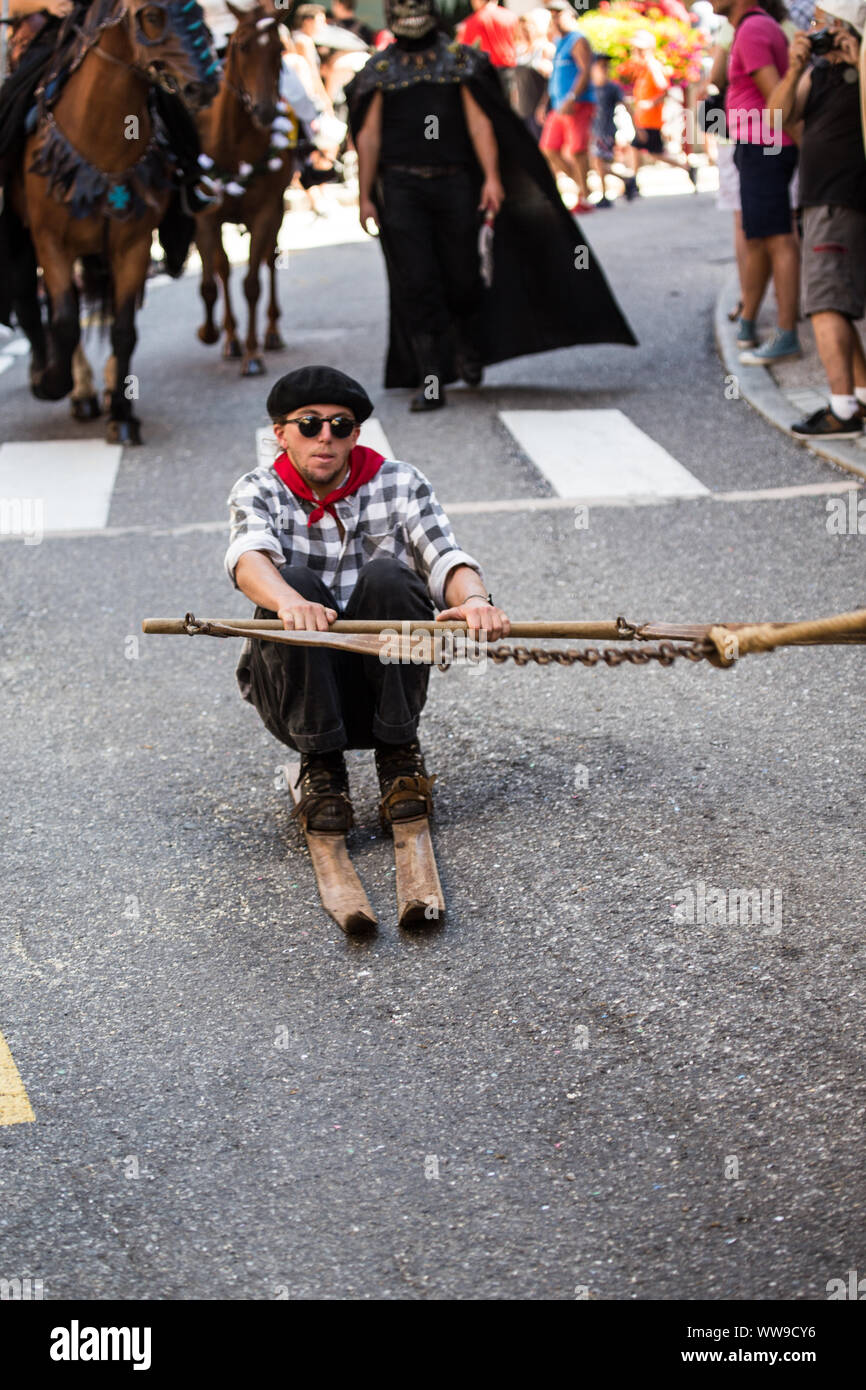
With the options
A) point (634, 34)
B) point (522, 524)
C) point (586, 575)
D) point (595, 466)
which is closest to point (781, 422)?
point (595, 466)

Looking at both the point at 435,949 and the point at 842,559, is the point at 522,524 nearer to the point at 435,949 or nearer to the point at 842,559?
the point at 842,559

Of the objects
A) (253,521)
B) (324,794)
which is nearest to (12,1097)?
(324,794)

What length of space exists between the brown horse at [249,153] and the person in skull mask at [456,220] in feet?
3.71

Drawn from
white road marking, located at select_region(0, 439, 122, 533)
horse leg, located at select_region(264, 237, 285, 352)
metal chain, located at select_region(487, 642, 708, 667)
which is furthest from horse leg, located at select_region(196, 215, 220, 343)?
metal chain, located at select_region(487, 642, 708, 667)

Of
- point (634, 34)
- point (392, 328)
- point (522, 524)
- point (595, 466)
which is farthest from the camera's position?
point (634, 34)

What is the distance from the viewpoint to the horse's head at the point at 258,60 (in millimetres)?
10328

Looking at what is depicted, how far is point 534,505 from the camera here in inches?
311

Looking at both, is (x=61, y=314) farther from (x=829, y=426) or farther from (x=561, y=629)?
(x=561, y=629)

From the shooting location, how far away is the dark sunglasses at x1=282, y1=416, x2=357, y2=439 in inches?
174

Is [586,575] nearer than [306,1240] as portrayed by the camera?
No

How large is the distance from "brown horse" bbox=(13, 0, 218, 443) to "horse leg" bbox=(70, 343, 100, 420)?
0.82 m

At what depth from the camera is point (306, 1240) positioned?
304 centimetres

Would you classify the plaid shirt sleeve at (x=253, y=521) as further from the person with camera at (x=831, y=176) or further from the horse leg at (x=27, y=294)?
the horse leg at (x=27, y=294)

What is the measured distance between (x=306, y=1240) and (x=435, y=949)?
1.10 m
